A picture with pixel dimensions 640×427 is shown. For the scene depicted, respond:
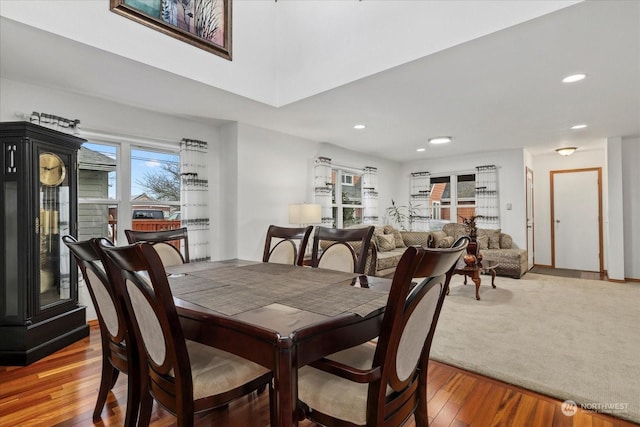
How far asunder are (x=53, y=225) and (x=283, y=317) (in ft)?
9.25

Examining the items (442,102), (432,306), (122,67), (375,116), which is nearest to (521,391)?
(432,306)

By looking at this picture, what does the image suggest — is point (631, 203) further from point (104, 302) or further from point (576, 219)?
point (104, 302)

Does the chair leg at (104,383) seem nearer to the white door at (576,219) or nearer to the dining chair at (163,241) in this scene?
the dining chair at (163,241)

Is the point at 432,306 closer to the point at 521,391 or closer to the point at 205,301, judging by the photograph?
the point at 205,301

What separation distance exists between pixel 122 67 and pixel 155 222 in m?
1.93

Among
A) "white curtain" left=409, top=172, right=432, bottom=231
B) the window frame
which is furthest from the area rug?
the window frame

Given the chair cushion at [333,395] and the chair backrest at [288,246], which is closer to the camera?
the chair cushion at [333,395]

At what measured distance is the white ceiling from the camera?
2262 mm

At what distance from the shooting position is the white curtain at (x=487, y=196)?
20.9 ft

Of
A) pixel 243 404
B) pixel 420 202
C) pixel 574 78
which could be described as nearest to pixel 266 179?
pixel 243 404

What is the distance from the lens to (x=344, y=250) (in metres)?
2.40

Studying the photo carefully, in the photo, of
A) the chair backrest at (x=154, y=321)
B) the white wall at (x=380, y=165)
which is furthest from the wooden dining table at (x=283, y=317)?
the white wall at (x=380, y=165)

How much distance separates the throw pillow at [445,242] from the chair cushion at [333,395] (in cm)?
510

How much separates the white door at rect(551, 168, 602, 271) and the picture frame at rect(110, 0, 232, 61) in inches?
272
